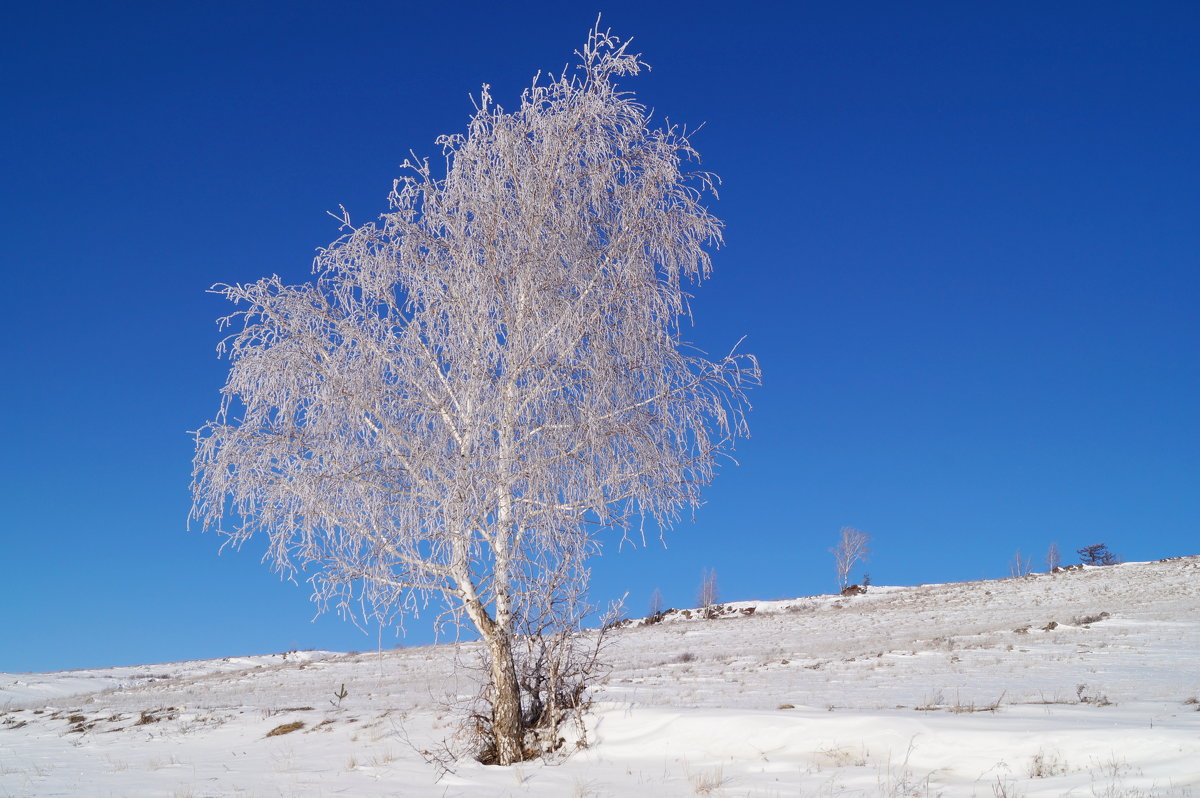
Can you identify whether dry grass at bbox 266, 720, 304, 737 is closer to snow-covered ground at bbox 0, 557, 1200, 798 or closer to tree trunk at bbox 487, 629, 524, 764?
snow-covered ground at bbox 0, 557, 1200, 798

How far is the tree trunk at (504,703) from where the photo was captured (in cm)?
945

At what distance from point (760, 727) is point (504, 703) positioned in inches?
114

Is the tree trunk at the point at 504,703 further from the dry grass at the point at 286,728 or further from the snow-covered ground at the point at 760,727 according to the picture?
the dry grass at the point at 286,728

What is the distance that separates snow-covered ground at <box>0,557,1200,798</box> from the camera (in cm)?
763

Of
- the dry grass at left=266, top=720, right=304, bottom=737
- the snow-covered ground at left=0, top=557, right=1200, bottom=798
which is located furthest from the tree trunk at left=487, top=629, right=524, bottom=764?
the dry grass at left=266, top=720, right=304, bottom=737

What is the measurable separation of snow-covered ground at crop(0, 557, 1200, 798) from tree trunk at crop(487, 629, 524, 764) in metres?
0.30

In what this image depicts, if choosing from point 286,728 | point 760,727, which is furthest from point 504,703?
point 286,728

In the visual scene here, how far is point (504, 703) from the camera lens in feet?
31.2

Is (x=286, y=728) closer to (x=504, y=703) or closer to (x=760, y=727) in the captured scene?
(x=504, y=703)

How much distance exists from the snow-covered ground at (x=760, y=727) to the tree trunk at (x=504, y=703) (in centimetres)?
30

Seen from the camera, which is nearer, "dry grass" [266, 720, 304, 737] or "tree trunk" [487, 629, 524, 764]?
"tree trunk" [487, 629, 524, 764]

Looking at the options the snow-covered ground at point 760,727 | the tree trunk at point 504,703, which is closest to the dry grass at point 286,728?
the snow-covered ground at point 760,727

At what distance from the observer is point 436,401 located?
9492 mm

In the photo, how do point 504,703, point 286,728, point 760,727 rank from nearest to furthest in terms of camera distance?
point 760,727 → point 504,703 → point 286,728
